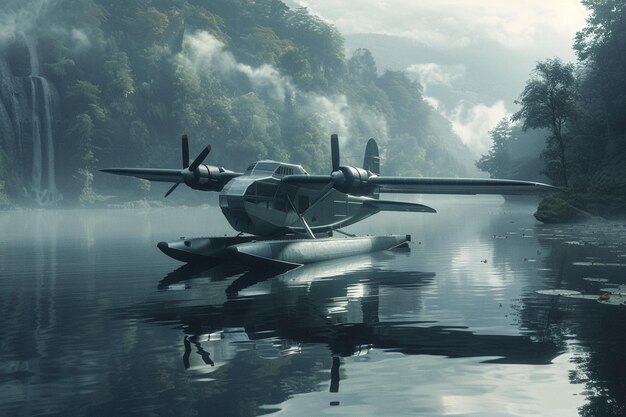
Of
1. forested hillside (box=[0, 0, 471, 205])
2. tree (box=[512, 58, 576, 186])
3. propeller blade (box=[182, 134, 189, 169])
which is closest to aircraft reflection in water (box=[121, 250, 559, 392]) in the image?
propeller blade (box=[182, 134, 189, 169])

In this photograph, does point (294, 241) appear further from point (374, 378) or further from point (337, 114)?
point (337, 114)

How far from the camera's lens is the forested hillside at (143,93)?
342 ft

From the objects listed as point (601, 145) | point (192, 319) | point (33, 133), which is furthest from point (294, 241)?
point (33, 133)

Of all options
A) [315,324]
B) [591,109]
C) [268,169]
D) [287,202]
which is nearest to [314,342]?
[315,324]

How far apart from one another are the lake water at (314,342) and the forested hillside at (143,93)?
276ft

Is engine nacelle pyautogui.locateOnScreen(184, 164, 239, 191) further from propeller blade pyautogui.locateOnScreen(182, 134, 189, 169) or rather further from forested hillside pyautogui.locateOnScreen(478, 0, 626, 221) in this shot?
forested hillside pyautogui.locateOnScreen(478, 0, 626, 221)

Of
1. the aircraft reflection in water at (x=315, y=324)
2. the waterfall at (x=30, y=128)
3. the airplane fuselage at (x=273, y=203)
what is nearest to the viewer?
the aircraft reflection in water at (x=315, y=324)

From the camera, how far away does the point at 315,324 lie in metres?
14.5

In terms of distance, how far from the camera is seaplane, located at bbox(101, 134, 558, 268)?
26.3 metres

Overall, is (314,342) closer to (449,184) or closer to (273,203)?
(449,184)

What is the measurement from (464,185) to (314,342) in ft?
50.1

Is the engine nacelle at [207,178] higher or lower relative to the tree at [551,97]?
lower

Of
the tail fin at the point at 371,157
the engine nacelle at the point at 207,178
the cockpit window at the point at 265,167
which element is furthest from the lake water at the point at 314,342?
the tail fin at the point at 371,157

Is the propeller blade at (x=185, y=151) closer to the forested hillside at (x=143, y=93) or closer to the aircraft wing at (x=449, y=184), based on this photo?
the aircraft wing at (x=449, y=184)
